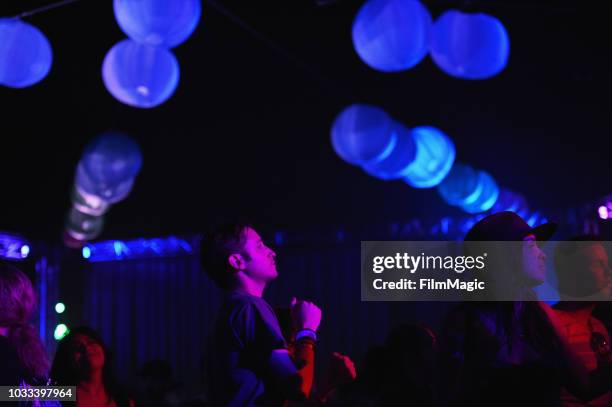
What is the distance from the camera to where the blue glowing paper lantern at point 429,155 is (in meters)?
5.38

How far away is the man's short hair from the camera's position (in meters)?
2.06

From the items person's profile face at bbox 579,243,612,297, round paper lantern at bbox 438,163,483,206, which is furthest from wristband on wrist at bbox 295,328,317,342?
round paper lantern at bbox 438,163,483,206

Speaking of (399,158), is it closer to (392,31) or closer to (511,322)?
(392,31)

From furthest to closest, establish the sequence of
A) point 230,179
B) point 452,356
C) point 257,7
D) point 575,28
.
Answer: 1. point 230,179
2. point 575,28
3. point 257,7
4. point 452,356

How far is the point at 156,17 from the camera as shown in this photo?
2.76 metres

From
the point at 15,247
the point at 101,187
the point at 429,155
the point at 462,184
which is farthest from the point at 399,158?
the point at 15,247

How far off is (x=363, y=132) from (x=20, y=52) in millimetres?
2154

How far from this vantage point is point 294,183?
7988 millimetres

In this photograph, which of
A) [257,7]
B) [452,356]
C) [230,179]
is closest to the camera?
[452,356]

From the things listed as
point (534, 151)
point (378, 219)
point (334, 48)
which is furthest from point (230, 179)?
point (534, 151)

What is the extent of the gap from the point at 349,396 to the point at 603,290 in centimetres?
117

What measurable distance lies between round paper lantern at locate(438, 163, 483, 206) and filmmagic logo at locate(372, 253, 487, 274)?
2256 mm

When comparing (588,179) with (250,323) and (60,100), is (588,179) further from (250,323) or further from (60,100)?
(250,323)

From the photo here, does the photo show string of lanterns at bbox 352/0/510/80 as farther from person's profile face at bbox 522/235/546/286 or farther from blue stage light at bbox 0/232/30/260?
blue stage light at bbox 0/232/30/260
